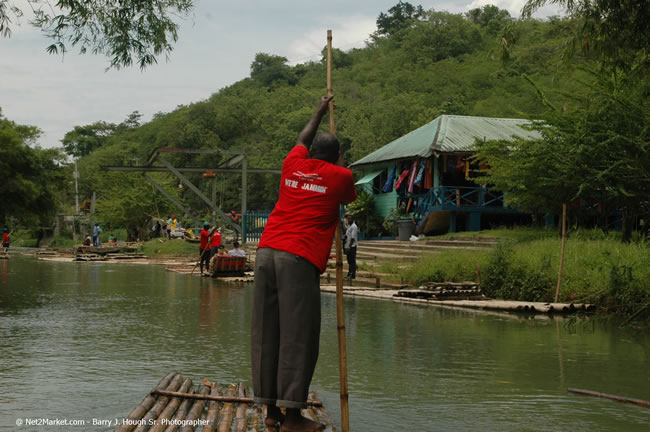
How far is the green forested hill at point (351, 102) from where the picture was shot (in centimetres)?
5006

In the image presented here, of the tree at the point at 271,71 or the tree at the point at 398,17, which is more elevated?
the tree at the point at 398,17

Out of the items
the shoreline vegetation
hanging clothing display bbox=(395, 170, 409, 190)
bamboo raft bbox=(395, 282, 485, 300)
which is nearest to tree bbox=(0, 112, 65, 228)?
hanging clothing display bbox=(395, 170, 409, 190)

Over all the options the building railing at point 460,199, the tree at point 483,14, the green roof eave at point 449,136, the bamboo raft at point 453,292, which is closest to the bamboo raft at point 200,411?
the bamboo raft at point 453,292

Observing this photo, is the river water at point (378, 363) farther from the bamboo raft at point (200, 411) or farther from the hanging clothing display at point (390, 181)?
the hanging clothing display at point (390, 181)

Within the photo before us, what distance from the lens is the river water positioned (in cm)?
600

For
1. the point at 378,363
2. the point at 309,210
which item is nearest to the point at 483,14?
the point at 378,363

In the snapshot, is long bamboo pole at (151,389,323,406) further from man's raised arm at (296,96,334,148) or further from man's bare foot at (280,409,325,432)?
man's raised arm at (296,96,334,148)

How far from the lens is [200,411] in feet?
18.4

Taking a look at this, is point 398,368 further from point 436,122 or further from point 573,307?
point 436,122

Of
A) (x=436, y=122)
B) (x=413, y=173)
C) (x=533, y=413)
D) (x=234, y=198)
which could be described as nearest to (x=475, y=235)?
(x=413, y=173)

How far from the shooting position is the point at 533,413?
608 cm

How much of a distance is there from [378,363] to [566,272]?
7.29 m

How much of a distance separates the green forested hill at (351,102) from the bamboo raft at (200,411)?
3839cm

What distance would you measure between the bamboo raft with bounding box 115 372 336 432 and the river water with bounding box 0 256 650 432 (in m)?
0.35
